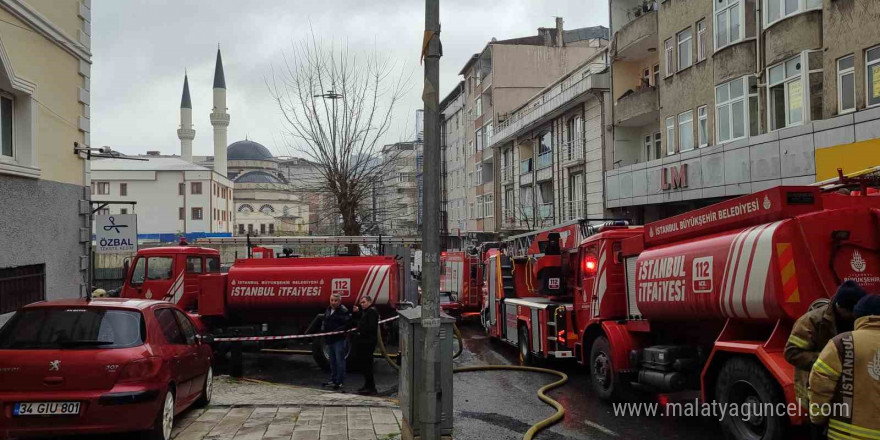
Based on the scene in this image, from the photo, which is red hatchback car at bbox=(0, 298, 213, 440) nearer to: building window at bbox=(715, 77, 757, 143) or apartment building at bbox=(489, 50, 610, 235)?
building window at bbox=(715, 77, 757, 143)

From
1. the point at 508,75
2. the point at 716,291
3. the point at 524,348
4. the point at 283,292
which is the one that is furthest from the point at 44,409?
the point at 508,75

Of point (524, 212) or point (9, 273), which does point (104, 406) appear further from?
point (524, 212)

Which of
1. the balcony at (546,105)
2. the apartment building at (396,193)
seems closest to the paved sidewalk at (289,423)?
the apartment building at (396,193)

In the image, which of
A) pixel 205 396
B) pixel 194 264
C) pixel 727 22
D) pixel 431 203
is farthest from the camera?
pixel 727 22

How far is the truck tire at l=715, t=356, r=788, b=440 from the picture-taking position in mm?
6607

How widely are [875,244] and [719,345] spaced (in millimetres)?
1790

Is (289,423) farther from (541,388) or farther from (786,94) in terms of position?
(786,94)

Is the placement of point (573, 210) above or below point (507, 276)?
above

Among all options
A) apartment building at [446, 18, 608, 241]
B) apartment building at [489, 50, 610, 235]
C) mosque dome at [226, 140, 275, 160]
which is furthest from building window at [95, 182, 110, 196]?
apartment building at [489, 50, 610, 235]

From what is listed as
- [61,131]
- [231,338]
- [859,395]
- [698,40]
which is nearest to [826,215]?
[859,395]

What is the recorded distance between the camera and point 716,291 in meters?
7.83

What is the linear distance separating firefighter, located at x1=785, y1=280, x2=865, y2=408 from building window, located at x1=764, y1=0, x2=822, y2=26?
1461 centimetres

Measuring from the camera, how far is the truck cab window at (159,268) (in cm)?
1639

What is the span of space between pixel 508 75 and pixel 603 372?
128ft
